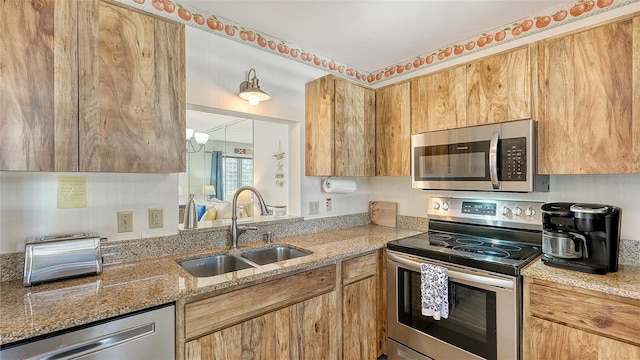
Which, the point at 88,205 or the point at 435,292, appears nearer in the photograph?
the point at 88,205

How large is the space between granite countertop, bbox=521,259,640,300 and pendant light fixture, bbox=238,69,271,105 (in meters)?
1.82

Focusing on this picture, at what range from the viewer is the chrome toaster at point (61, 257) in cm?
123

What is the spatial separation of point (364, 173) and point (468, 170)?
806mm

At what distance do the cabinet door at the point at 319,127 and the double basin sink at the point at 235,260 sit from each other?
2.15ft

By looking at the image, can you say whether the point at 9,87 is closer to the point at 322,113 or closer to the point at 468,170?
the point at 322,113

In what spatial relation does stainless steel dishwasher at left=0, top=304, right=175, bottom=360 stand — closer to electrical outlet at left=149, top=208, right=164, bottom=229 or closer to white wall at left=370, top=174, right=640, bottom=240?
electrical outlet at left=149, top=208, right=164, bottom=229

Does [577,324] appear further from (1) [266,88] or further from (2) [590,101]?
(1) [266,88]

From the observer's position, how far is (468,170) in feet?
6.31

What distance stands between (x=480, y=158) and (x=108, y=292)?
207 cm

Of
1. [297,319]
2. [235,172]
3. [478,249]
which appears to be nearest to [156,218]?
[297,319]

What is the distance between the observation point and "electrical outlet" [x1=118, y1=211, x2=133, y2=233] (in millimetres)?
1568

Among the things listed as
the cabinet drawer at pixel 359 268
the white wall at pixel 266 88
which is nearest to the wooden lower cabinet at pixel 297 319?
the cabinet drawer at pixel 359 268

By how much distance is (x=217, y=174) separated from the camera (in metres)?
4.46

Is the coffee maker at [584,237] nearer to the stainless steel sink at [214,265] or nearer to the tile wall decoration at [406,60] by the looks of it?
the tile wall decoration at [406,60]
